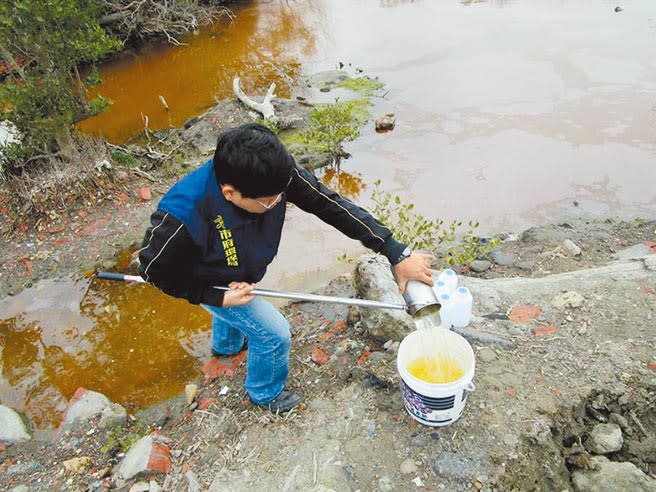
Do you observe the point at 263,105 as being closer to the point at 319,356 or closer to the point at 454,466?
the point at 319,356

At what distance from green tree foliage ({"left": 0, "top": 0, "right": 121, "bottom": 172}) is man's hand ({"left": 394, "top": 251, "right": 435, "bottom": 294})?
4.67 metres

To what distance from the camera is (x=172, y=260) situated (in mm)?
2166

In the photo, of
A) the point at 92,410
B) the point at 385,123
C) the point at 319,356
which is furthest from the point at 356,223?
the point at 385,123

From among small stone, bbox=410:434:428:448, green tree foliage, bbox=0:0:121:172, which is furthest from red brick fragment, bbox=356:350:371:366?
green tree foliage, bbox=0:0:121:172

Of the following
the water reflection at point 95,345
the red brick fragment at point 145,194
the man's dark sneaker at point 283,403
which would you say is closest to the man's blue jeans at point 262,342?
the man's dark sneaker at point 283,403

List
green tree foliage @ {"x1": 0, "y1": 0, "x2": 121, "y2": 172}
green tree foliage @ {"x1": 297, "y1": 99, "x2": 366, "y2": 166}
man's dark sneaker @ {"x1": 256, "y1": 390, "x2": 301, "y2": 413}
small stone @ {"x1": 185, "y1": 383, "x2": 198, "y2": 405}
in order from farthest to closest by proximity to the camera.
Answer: green tree foliage @ {"x1": 297, "y1": 99, "x2": 366, "y2": 166} → green tree foliage @ {"x1": 0, "y1": 0, "x2": 121, "y2": 172} → small stone @ {"x1": 185, "y1": 383, "x2": 198, "y2": 405} → man's dark sneaker @ {"x1": 256, "y1": 390, "x2": 301, "y2": 413}

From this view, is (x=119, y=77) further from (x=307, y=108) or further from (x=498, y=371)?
(x=498, y=371)

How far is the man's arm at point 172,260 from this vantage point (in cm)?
210

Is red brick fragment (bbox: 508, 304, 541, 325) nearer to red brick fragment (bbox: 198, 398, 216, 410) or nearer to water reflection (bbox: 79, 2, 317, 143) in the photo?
red brick fragment (bbox: 198, 398, 216, 410)

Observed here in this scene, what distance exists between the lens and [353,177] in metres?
6.27

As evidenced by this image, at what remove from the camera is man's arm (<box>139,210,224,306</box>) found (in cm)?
210

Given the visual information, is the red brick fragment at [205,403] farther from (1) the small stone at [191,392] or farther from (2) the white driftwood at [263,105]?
(2) the white driftwood at [263,105]

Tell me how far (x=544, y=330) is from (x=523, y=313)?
233 millimetres

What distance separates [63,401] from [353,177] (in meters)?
4.01
